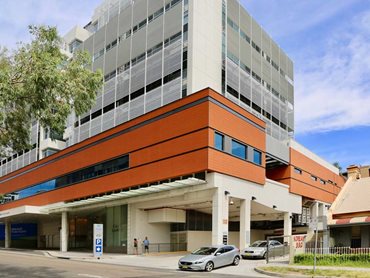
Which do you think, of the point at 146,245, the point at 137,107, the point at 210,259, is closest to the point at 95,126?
the point at 137,107

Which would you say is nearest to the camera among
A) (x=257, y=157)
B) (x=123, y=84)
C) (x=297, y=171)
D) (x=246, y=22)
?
(x=257, y=157)

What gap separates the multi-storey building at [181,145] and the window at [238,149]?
88 mm

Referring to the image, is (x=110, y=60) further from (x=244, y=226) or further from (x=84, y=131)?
(x=244, y=226)

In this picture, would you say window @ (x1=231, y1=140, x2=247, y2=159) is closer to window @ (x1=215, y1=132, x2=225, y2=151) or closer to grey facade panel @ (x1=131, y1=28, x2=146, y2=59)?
window @ (x1=215, y1=132, x2=225, y2=151)

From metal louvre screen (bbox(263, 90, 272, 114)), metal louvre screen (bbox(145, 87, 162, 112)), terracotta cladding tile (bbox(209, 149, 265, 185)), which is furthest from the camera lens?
metal louvre screen (bbox(263, 90, 272, 114))

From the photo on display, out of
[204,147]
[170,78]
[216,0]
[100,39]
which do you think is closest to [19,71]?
[204,147]

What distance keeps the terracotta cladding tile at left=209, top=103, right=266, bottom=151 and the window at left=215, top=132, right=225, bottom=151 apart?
0.44 meters

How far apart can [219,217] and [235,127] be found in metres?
7.78

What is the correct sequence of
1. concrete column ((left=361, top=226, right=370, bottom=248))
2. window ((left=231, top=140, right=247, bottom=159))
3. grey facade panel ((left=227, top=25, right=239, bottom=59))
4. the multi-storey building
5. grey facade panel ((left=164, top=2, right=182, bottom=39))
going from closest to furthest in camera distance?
concrete column ((left=361, top=226, right=370, bottom=248)), the multi-storey building, window ((left=231, top=140, right=247, bottom=159)), grey facade panel ((left=164, top=2, right=182, bottom=39)), grey facade panel ((left=227, top=25, right=239, bottom=59))

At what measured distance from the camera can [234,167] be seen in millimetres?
34406

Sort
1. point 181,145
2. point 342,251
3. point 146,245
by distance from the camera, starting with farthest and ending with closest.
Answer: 1. point 146,245
2. point 181,145
3. point 342,251

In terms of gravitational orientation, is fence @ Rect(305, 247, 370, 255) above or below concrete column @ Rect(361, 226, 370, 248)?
above

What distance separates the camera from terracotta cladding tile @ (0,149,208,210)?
32500 millimetres

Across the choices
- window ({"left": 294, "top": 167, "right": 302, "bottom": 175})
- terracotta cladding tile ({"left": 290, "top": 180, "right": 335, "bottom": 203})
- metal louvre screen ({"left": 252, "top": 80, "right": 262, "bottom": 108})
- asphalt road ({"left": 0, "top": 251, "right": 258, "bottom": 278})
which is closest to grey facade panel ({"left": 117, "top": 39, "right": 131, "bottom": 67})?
metal louvre screen ({"left": 252, "top": 80, "right": 262, "bottom": 108})
